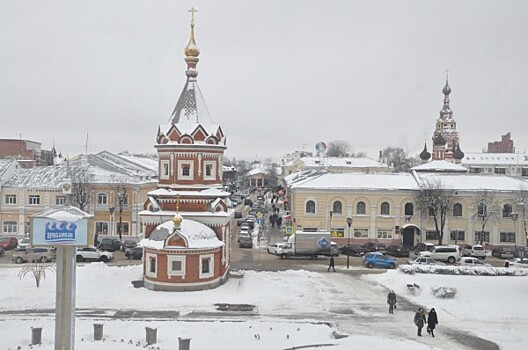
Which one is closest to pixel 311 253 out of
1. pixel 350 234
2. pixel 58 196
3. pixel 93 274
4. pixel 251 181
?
pixel 350 234

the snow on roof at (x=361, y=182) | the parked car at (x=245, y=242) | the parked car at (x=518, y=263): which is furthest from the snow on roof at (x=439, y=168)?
the parked car at (x=245, y=242)

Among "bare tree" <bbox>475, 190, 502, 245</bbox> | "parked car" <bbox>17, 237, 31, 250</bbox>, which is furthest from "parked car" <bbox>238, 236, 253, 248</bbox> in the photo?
"bare tree" <bbox>475, 190, 502, 245</bbox>

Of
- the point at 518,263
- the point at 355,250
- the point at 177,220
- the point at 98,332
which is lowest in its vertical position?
the point at 98,332

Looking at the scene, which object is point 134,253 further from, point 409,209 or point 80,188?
point 409,209

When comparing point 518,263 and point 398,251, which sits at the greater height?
point 398,251

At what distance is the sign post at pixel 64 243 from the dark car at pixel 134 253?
22.5 meters

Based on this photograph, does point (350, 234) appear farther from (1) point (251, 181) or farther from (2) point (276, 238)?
(1) point (251, 181)

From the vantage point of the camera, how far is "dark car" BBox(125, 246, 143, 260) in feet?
130

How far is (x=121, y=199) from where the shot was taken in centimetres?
4675

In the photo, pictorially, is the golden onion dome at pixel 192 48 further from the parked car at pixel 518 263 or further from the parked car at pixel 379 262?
the parked car at pixel 518 263

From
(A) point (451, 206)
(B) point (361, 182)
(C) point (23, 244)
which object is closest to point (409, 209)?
(A) point (451, 206)

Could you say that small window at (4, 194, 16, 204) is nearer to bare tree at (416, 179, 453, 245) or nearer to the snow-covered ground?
the snow-covered ground

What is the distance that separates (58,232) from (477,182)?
40170 mm

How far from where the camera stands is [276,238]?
52312 mm
